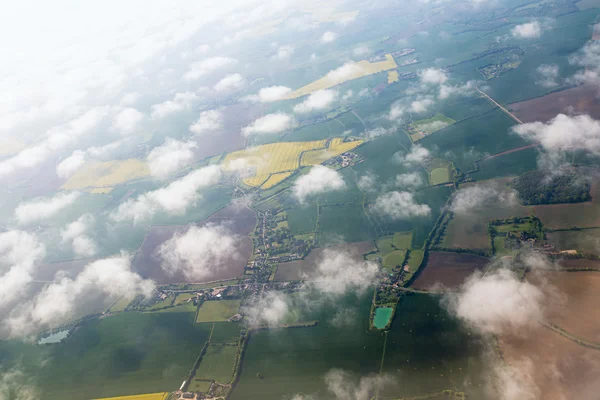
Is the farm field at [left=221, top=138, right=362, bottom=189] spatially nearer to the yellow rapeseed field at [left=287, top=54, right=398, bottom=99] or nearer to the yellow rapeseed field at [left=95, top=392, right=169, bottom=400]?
the yellow rapeseed field at [left=287, top=54, right=398, bottom=99]

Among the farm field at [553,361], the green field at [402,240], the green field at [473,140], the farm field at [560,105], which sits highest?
the farm field at [560,105]

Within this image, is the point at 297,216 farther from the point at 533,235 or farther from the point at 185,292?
the point at 533,235

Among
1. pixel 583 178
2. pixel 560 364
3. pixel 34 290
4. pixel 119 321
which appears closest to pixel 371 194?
pixel 583 178

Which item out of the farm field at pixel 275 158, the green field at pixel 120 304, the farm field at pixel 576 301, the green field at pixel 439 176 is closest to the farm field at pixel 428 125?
the farm field at pixel 275 158

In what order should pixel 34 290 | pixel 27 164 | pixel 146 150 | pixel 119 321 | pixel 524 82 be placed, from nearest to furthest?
1. pixel 119 321
2. pixel 34 290
3. pixel 524 82
4. pixel 146 150
5. pixel 27 164

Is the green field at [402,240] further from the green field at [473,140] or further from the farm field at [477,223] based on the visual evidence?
the green field at [473,140]

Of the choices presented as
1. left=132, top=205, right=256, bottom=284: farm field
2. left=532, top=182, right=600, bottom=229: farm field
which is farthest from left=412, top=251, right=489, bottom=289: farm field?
left=132, top=205, right=256, bottom=284: farm field
